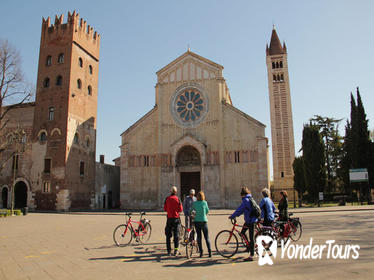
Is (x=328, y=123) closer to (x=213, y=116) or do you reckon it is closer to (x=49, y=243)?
(x=213, y=116)

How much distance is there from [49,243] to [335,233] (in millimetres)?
11138

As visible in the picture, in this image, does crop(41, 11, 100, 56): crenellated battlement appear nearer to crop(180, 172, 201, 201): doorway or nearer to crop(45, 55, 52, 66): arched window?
crop(45, 55, 52, 66): arched window

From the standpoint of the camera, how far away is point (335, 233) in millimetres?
11477

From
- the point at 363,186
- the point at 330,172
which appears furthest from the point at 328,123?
the point at 363,186

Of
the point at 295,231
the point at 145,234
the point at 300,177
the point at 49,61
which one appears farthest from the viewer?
the point at 300,177

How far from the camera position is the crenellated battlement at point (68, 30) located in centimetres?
3594

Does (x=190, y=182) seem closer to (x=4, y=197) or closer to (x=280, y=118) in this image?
(x=4, y=197)

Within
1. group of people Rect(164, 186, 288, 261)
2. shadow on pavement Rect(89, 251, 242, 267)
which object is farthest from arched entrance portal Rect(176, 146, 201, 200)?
shadow on pavement Rect(89, 251, 242, 267)

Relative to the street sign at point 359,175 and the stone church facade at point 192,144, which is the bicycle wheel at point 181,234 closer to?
the stone church facade at point 192,144

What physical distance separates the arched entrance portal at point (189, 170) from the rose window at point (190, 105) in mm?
3743

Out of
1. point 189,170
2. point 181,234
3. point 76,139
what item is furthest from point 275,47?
point 181,234

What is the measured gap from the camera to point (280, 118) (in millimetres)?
53500

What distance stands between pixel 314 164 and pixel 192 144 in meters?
16.8

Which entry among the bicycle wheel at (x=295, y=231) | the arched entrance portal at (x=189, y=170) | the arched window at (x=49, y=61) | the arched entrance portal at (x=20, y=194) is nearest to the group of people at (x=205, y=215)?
the bicycle wheel at (x=295, y=231)
